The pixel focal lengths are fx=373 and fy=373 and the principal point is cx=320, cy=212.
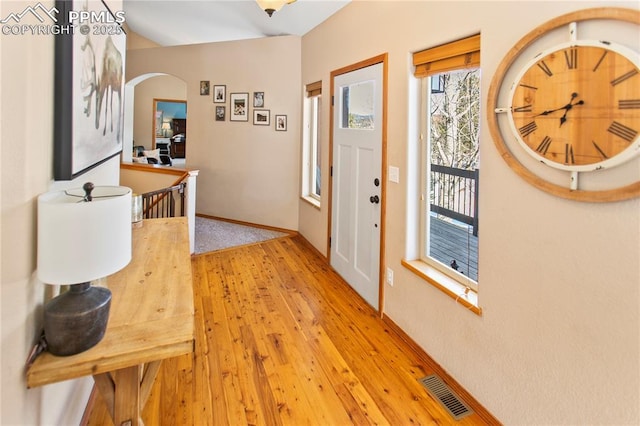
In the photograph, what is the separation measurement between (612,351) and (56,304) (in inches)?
75.7

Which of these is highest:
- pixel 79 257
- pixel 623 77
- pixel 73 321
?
pixel 623 77

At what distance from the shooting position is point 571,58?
4.72ft

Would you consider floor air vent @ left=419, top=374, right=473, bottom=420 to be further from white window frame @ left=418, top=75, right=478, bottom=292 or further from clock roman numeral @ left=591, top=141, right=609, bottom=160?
clock roman numeral @ left=591, top=141, right=609, bottom=160

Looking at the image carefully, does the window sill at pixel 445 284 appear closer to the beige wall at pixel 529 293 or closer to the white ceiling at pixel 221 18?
the beige wall at pixel 529 293

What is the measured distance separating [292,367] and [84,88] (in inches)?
74.6

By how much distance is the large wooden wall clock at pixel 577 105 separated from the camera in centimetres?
128

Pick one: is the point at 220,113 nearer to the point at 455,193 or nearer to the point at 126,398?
the point at 455,193

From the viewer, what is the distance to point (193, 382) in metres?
2.22

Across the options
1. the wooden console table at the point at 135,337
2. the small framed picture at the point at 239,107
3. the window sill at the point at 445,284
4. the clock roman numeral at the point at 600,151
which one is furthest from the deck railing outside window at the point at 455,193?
the small framed picture at the point at 239,107

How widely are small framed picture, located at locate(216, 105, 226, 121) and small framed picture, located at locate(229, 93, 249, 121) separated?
0.45ft

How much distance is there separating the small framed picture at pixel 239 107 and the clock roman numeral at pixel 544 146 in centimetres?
478

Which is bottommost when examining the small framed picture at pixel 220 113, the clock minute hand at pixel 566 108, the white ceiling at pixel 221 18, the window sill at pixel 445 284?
the window sill at pixel 445 284

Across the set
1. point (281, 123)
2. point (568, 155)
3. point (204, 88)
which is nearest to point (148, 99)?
point (204, 88)

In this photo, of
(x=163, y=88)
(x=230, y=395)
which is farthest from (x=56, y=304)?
(x=163, y=88)
